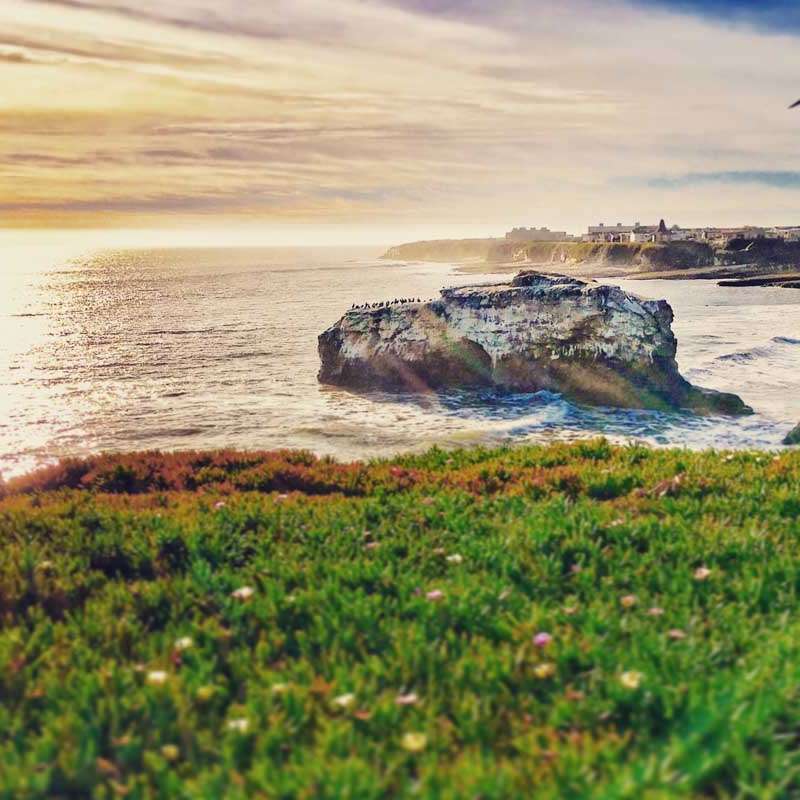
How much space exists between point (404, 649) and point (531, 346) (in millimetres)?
21311

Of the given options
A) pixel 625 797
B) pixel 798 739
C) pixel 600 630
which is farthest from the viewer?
pixel 600 630

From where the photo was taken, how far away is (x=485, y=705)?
449 cm

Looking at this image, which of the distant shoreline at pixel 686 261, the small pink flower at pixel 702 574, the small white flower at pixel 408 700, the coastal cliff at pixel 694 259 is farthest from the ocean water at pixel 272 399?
the coastal cliff at pixel 694 259

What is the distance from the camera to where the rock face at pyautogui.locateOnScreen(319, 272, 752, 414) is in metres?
24.3

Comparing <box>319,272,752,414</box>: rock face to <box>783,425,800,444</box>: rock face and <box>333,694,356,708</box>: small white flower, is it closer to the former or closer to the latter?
<box>783,425,800,444</box>: rock face

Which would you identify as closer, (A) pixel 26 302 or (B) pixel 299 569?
(B) pixel 299 569

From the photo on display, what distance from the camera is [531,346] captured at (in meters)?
25.7

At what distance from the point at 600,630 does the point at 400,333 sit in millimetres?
22122

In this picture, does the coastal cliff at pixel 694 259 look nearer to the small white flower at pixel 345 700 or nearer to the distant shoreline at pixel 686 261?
the distant shoreline at pixel 686 261

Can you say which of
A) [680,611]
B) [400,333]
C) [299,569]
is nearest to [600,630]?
[680,611]

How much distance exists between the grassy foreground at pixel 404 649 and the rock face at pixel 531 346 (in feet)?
51.0

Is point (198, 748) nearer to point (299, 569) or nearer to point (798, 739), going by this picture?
point (299, 569)

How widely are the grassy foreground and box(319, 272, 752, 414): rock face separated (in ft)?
51.0

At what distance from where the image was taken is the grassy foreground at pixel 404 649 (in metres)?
3.91
